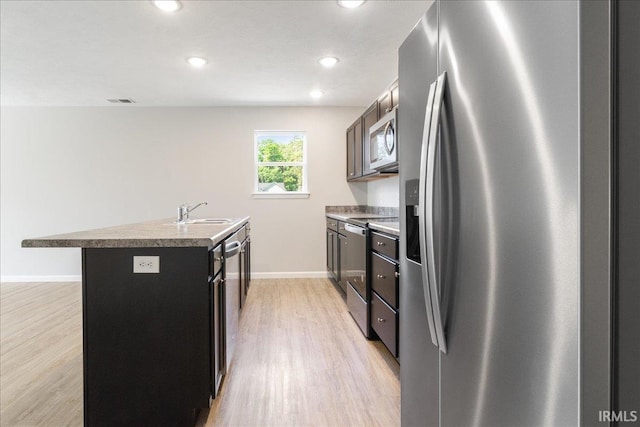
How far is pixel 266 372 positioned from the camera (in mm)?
2311

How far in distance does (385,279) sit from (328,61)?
2.29 m

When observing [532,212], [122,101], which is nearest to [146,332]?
[532,212]

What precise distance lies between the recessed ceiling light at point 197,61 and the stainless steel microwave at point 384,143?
1778 millimetres

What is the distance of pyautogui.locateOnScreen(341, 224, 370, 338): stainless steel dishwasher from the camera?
2.86 meters

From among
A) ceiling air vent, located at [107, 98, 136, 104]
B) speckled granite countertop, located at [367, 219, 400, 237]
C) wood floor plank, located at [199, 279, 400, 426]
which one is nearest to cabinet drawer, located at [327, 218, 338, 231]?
wood floor plank, located at [199, 279, 400, 426]

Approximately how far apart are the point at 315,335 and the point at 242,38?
2.54 metres

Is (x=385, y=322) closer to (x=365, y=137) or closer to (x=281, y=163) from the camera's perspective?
(x=365, y=137)

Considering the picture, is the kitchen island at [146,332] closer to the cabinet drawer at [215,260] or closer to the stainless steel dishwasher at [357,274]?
the cabinet drawer at [215,260]

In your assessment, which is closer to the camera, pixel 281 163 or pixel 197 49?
pixel 197 49

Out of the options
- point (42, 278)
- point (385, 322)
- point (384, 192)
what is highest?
point (384, 192)

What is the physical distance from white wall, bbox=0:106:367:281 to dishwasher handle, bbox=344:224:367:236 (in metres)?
1.81

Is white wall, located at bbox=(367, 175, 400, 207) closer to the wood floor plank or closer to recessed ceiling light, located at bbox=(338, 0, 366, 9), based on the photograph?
the wood floor plank

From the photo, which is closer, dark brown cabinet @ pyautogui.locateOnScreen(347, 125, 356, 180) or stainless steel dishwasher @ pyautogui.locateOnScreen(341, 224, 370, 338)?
stainless steel dishwasher @ pyautogui.locateOnScreen(341, 224, 370, 338)

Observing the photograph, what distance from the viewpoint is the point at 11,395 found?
Answer: 2.04 meters
